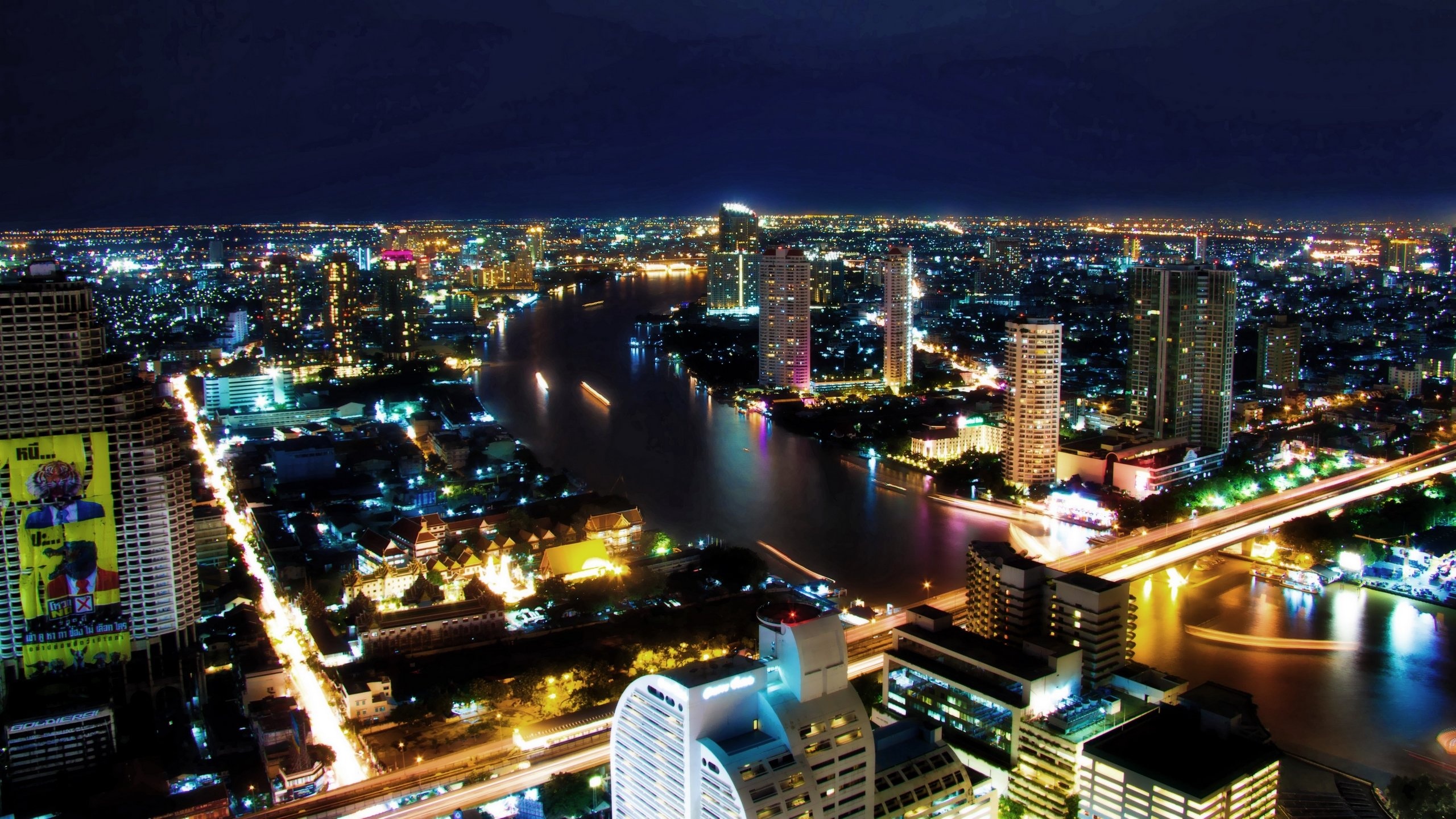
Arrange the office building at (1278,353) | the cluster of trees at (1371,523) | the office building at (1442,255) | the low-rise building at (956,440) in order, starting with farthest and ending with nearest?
the office building at (1442,255)
the office building at (1278,353)
the low-rise building at (956,440)
the cluster of trees at (1371,523)

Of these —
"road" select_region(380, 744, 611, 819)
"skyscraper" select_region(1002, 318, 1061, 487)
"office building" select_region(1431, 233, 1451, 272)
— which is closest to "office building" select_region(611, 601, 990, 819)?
"road" select_region(380, 744, 611, 819)

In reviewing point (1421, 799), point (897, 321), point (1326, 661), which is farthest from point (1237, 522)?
point (897, 321)

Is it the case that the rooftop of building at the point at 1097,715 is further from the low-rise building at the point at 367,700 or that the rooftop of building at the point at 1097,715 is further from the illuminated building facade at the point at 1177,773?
the low-rise building at the point at 367,700

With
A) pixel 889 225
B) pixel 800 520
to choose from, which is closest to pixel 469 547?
pixel 800 520

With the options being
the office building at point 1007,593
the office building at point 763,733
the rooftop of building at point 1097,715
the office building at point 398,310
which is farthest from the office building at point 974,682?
the office building at point 398,310

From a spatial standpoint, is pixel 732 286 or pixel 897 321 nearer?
pixel 897 321

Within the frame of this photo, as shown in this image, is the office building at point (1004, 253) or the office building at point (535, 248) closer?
the office building at point (1004, 253)

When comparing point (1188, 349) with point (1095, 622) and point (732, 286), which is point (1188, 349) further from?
point (732, 286)
